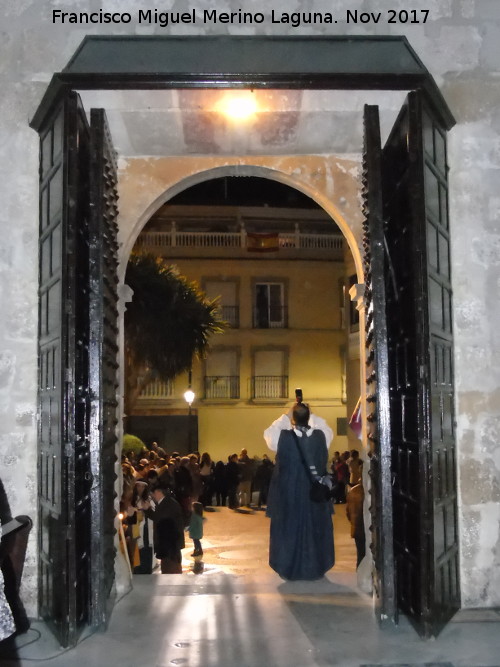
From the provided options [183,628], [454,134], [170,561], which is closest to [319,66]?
[454,134]

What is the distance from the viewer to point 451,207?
654 centimetres

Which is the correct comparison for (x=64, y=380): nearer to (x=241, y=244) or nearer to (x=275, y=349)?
(x=241, y=244)

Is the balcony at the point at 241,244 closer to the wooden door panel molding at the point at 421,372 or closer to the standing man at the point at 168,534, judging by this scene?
the standing man at the point at 168,534

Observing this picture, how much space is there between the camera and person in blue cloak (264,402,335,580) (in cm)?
746

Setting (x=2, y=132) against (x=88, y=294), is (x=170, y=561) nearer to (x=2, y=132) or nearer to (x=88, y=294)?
(x=88, y=294)

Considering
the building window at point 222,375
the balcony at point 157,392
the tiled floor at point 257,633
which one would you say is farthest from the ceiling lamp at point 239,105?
the balcony at point 157,392

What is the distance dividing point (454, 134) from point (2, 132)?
3900mm

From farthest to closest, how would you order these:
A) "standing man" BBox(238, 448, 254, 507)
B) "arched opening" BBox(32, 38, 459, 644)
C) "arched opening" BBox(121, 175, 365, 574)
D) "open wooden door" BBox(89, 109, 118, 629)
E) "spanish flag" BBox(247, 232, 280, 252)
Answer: "arched opening" BBox(121, 175, 365, 574)
"spanish flag" BBox(247, 232, 280, 252)
"standing man" BBox(238, 448, 254, 507)
"open wooden door" BBox(89, 109, 118, 629)
"arched opening" BBox(32, 38, 459, 644)

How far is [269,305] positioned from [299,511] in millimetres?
22117

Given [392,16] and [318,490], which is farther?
[318,490]

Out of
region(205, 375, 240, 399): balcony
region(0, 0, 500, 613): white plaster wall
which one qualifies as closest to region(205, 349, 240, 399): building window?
region(205, 375, 240, 399): balcony

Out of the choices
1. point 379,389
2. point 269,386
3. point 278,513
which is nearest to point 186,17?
point 379,389

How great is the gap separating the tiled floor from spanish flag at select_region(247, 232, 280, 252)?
21.6 meters

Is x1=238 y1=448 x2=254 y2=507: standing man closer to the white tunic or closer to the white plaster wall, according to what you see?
the white tunic
